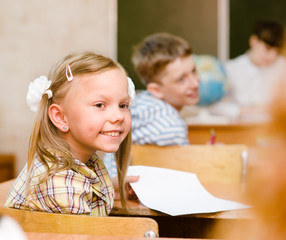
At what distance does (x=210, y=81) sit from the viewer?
3596 mm

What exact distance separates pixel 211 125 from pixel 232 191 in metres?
2.00

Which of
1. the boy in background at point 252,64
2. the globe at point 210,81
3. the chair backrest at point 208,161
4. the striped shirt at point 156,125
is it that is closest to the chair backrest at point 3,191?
the striped shirt at point 156,125

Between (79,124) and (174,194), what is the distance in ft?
1.20

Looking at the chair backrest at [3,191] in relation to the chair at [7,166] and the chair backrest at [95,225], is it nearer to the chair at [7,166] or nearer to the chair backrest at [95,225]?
the chair backrest at [95,225]

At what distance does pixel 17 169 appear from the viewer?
4234mm

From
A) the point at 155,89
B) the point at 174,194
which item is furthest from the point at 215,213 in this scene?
the point at 155,89

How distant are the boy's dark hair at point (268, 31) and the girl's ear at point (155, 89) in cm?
212

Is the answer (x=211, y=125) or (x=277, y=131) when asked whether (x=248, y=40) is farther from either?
(x=277, y=131)

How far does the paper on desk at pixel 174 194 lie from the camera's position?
1.10 m

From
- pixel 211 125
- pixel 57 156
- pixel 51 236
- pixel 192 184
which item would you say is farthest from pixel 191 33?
pixel 51 236

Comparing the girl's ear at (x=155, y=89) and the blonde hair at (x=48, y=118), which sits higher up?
the blonde hair at (x=48, y=118)

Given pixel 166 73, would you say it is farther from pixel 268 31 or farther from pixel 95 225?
pixel 268 31

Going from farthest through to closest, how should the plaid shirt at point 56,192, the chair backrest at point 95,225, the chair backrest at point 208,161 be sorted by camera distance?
the chair backrest at point 208,161 < the plaid shirt at point 56,192 < the chair backrest at point 95,225

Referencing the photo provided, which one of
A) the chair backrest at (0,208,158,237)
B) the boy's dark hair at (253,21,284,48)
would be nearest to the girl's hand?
the chair backrest at (0,208,158,237)
